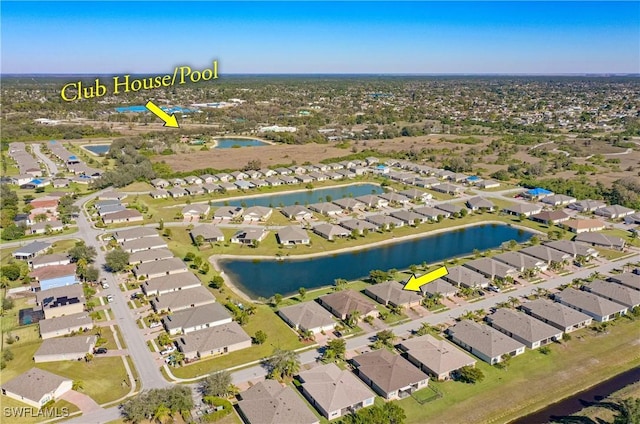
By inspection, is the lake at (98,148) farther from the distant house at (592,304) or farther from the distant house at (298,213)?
the distant house at (592,304)

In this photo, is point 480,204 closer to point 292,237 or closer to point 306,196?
point 306,196

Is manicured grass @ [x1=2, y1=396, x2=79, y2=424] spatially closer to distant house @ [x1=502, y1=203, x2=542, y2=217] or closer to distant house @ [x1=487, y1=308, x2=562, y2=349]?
distant house @ [x1=487, y1=308, x2=562, y2=349]

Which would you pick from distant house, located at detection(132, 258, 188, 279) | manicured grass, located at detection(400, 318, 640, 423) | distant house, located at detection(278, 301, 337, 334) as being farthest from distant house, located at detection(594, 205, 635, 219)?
distant house, located at detection(132, 258, 188, 279)

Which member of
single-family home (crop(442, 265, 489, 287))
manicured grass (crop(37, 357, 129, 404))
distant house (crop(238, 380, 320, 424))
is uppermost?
single-family home (crop(442, 265, 489, 287))

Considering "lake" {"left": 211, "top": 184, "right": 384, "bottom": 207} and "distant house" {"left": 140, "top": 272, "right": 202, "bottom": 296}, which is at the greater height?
"lake" {"left": 211, "top": 184, "right": 384, "bottom": 207}

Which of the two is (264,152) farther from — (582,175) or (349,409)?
(349,409)

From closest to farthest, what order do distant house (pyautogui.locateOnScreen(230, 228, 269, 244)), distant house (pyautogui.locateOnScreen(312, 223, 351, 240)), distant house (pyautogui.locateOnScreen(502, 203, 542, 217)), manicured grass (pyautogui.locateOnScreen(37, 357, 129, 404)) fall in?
manicured grass (pyautogui.locateOnScreen(37, 357, 129, 404)) < distant house (pyautogui.locateOnScreen(230, 228, 269, 244)) < distant house (pyautogui.locateOnScreen(312, 223, 351, 240)) < distant house (pyautogui.locateOnScreen(502, 203, 542, 217))
